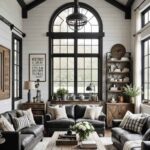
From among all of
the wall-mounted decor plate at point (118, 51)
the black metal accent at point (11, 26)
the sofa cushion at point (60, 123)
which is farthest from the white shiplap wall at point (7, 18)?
the wall-mounted decor plate at point (118, 51)

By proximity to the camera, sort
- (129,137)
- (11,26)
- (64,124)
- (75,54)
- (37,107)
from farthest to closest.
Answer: (75,54), (37,107), (11,26), (64,124), (129,137)

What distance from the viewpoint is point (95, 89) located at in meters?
10.1

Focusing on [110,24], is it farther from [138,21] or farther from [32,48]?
[32,48]

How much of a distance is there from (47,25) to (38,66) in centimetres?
145

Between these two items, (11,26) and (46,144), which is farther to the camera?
(11,26)

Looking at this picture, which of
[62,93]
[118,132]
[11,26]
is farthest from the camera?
[62,93]

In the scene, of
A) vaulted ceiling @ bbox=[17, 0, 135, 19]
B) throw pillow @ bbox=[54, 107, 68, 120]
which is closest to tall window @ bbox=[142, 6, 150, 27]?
vaulted ceiling @ bbox=[17, 0, 135, 19]

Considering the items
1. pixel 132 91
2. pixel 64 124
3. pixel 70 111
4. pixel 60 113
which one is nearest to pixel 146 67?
pixel 132 91

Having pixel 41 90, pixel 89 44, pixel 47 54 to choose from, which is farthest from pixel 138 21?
pixel 41 90

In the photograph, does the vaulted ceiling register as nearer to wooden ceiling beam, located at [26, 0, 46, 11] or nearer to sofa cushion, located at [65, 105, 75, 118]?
wooden ceiling beam, located at [26, 0, 46, 11]

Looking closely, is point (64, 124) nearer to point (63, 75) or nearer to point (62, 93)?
point (62, 93)

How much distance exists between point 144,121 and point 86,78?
4371mm

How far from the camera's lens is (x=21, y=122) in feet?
21.5

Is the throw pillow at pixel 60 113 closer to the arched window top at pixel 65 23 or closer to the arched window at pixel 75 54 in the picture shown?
the arched window at pixel 75 54
